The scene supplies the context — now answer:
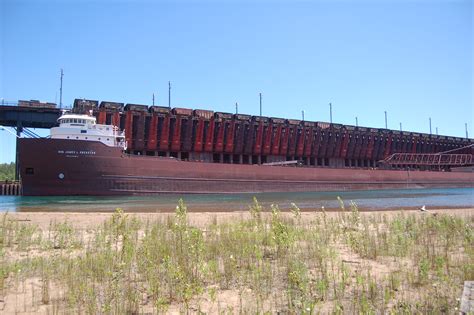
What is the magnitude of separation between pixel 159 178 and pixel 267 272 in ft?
95.1

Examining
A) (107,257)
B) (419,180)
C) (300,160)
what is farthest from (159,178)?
(419,180)

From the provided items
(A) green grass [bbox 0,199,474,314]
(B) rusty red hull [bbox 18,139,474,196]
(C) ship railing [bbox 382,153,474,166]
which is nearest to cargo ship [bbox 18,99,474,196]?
(B) rusty red hull [bbox 18,139,474,196]

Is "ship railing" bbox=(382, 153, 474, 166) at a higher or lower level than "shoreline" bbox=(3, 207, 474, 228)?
higher

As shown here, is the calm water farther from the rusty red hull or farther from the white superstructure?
the white superstructure

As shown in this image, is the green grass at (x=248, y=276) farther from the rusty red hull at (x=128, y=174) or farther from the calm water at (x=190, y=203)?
the rusty red hull at (x=128, y=174)

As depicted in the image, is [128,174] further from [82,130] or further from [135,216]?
[135,216]

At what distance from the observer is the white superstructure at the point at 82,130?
1155 inches

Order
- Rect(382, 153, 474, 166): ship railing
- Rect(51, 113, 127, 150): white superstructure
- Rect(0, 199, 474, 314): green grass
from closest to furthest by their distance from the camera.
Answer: Rect(0, 199, 474, 314): green grass < Rect(51, 113, 127, 150): white superstructure < Rect(382, 153, 474, 166): ship railing

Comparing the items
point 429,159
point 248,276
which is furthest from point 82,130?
point 429,159

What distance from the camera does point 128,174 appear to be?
3039cm

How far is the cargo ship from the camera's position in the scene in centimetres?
2830

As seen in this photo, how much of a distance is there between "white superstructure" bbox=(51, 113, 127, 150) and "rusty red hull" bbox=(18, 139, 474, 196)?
5.61ft

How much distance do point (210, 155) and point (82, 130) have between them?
689 inches

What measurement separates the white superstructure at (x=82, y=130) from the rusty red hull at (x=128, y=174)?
171 centimetres
